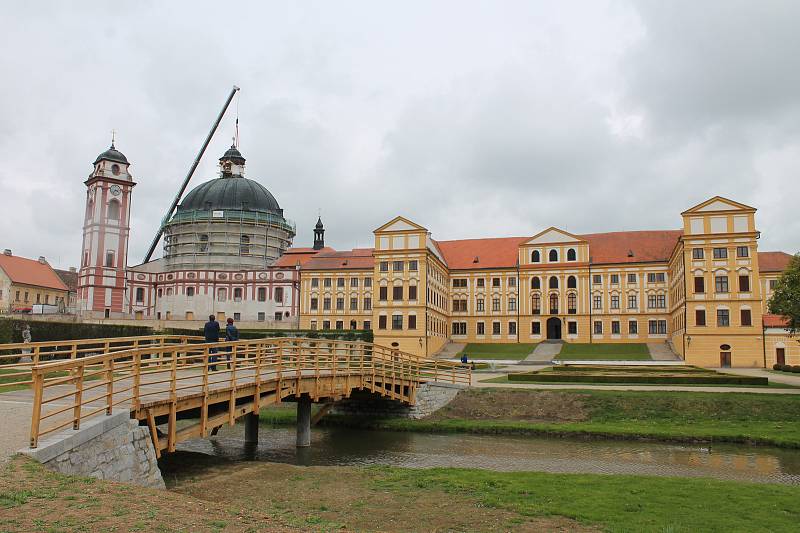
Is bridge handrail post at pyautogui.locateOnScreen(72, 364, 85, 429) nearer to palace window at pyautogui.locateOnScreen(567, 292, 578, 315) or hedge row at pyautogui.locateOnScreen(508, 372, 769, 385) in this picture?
hedge row at pyautogui.locateOnScreen(508, 372, 769, 385)

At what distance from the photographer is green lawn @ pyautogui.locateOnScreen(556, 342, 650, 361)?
2207 inches

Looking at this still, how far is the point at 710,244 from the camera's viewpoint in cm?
5288

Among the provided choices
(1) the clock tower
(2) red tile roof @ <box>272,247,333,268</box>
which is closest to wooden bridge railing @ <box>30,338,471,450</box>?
(2) red tile roof @ <box>272,247,333,268</box>

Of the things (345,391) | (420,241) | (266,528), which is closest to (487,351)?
(420,241)

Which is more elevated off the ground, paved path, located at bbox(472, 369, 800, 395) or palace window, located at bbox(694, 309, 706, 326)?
palace window, located at bbox(694, 309, 706, 326)

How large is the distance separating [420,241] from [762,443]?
42562 mm

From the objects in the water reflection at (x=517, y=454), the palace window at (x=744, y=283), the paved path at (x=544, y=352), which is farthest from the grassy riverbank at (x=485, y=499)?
the palace window at (x=744, y=283)

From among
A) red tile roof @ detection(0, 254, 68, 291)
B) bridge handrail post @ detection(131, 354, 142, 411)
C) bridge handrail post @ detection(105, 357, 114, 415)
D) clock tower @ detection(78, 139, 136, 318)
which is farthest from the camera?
red tile roof @ detection(0, 254, 68, 291)

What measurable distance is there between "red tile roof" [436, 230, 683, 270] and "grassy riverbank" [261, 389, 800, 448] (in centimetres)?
4121

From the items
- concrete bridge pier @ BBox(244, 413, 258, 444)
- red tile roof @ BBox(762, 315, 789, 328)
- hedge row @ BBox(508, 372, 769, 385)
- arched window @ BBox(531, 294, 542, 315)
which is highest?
arched window @ BBox(531, 294, 542, 315)

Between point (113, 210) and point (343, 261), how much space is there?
94.4 feet

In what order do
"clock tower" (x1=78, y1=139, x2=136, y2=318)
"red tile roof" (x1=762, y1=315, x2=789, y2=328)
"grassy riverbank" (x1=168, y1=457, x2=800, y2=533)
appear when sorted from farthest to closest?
1. "clock tower" (x1=78, y1=139, x2=136, y2=318)
2. "red tile roof" (x1=762, y1=315, x2=789, y2=328)
3. "grassy riverbank" (x1=168, y1=457, x2=800, y2=533)

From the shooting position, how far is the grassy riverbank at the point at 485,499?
11.0 meters

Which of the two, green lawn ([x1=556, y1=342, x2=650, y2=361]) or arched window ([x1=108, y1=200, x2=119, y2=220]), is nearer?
green lawn ([x1=556, y1=342, x2=650, y2=361])
